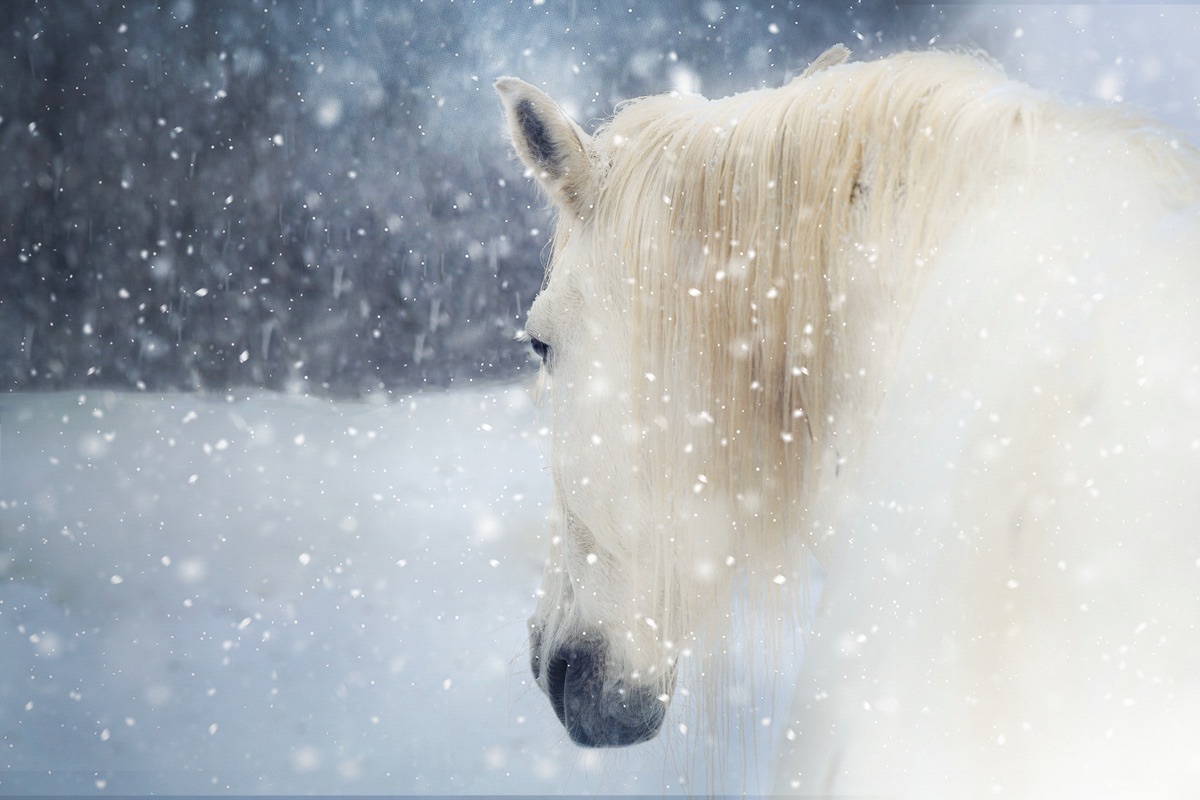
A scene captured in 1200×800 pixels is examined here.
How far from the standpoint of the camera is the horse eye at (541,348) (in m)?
0.45

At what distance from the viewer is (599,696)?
0.49 m

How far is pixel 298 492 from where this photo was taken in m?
1.71

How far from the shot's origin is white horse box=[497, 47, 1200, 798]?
0.18 meters

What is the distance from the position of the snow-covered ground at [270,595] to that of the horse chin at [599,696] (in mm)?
661

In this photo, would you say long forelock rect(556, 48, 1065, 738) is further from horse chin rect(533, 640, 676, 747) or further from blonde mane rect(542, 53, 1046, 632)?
horse chin rect(533, 640, 676, 747)

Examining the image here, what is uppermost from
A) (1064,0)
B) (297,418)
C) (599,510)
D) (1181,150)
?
(1064,0)

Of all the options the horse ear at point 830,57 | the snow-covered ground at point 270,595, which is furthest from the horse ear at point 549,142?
the snow-covered ground at point 270,595

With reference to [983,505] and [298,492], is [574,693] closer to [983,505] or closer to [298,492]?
[983,505]

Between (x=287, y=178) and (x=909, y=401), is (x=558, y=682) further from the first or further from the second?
(x=287, y=178)

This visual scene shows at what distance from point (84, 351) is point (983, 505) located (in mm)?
1859

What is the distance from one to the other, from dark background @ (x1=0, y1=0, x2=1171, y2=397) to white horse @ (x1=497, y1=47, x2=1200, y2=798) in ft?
3.48

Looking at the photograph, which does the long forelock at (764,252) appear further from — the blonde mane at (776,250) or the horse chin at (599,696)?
the horse chin at (599,696)

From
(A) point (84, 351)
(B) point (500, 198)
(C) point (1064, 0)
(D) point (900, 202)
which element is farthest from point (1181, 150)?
(A) point (84, 351)

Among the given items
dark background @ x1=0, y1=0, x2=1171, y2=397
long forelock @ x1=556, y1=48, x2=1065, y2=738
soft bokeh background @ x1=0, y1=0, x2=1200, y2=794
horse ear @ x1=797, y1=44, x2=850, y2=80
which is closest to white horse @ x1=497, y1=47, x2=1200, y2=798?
long forelock @ x1=556, y1=48, x2=1065, y2=738
